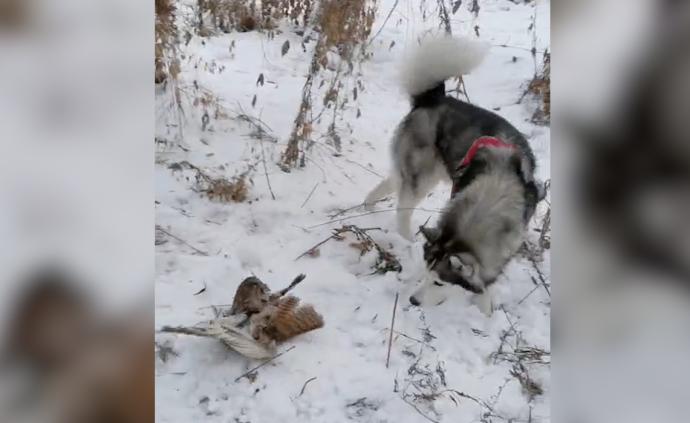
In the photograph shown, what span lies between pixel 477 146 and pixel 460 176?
96 mm

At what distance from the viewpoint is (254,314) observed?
1589mm

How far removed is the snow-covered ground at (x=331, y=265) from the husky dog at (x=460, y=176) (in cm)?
4

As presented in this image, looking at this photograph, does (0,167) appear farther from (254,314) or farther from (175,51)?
(254,314)

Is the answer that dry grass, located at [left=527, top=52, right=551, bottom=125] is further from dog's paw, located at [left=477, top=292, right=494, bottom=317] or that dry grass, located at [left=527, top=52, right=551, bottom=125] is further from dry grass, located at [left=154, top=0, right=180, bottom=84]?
dry grass, located at [left=154, top=0, right=180, bottom=84]

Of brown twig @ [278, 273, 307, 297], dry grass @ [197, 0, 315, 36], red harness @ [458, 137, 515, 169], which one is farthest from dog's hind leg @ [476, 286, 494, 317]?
dry grass @ [197, 0, 315, 36]

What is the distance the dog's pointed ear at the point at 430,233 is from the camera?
1.74m

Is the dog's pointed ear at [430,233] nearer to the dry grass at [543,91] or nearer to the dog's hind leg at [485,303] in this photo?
the dog's hind leg at [485,303]

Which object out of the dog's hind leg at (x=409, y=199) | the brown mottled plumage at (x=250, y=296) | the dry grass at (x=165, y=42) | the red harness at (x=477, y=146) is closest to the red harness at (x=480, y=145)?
the red harness at (x=477, y=146)

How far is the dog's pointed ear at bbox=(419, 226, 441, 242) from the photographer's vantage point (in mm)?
1738

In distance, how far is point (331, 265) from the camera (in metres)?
1.64

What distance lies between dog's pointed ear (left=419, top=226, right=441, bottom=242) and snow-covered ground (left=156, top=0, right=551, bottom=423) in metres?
0.09

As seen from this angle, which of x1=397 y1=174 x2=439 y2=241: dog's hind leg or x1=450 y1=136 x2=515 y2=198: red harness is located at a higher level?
x1=450 y1=136 x2=515 y2=198: red harness

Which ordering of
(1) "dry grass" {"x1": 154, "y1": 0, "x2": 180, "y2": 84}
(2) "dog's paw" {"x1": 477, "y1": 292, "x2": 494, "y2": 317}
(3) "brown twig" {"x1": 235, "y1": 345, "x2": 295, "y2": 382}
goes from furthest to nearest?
(2) "dog's paw" {"x1": 477, "y1": 292, "x2": 494, "y2": 317} → (3) "brown twig" {"x1": 235, "y1": 345, "x2": 295, "y2": 382} → (1) "dry grass" {"x1": 154, "y1": 0, "x2": 180, "y2": 84}

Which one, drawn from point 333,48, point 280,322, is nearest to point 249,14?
point 333,48
